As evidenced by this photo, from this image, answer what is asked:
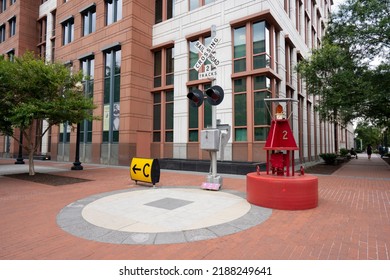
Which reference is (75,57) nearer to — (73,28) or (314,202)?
(73,28)

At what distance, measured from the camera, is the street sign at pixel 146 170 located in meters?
9.21

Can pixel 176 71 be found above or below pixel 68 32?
below

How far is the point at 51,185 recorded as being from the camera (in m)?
10.0

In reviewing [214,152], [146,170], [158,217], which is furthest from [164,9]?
[158,217]

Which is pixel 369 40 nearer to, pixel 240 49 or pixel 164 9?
pixel 240 49

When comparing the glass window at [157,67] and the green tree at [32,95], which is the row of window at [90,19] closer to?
the glass window at [157,67]

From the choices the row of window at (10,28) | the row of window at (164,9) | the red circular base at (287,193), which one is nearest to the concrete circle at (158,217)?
the red circular base at (287,193)

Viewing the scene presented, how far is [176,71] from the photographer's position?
18891mm

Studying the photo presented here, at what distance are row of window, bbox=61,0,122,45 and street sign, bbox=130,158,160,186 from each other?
15.7 metres

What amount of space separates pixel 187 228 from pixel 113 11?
21.5 metres

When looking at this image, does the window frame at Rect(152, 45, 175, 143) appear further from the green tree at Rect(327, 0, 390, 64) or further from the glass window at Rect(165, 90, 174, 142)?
the green tree at Rect(327, 0, 390, 64)

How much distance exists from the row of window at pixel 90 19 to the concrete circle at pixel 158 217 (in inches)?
717

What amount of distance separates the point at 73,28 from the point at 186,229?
26567 mm

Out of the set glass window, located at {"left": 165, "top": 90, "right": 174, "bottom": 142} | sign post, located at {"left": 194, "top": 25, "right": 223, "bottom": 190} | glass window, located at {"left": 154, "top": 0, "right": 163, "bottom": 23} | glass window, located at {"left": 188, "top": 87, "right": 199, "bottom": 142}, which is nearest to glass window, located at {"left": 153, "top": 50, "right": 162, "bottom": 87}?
glass window, located at {"left": 165, "top": 90, "right": 174, "bottom": 142}
